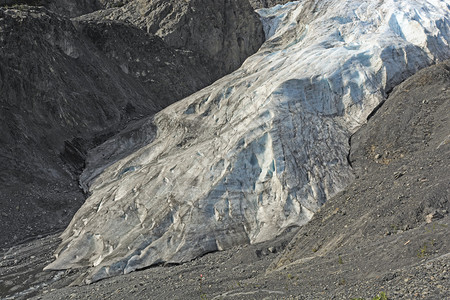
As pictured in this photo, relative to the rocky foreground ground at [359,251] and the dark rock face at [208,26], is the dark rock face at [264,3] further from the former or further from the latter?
the rocky foreground ground at [359,251]

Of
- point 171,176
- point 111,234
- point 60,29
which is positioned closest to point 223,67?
point 60,29

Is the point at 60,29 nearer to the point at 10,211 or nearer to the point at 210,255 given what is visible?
the point at 10,211

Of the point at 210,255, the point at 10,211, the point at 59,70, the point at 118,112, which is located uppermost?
the point at 59,70

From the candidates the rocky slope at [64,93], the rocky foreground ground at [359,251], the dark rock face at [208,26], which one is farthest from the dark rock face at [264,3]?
the rocky foreground ground at [359,251]

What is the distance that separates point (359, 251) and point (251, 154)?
10.2 meters

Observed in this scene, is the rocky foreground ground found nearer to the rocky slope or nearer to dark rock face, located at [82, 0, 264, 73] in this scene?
the rocky slope

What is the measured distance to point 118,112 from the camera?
34.4m

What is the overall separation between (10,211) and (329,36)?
70.6ft

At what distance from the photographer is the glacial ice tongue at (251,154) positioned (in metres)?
18.9

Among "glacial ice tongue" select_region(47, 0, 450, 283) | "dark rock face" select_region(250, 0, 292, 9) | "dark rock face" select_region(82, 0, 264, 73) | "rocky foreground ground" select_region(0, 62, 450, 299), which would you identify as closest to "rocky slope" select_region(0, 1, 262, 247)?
"dark rock face" select_region(82, 0, 264, 73)

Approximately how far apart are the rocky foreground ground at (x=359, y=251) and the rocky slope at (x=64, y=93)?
3.63 metres

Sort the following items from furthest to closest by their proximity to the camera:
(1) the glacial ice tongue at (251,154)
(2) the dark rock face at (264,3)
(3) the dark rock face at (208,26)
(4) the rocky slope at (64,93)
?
(2) the dark rock face at (264,3) → (3) the dark rock face at (208,26) → (4) the rocky slope at (64,93) → (1) the glacial ice tongue at (251,154)

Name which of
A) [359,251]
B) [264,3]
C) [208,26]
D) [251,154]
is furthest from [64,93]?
[264,3]

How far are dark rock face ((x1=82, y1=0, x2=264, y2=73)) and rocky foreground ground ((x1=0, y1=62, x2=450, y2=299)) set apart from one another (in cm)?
2397
